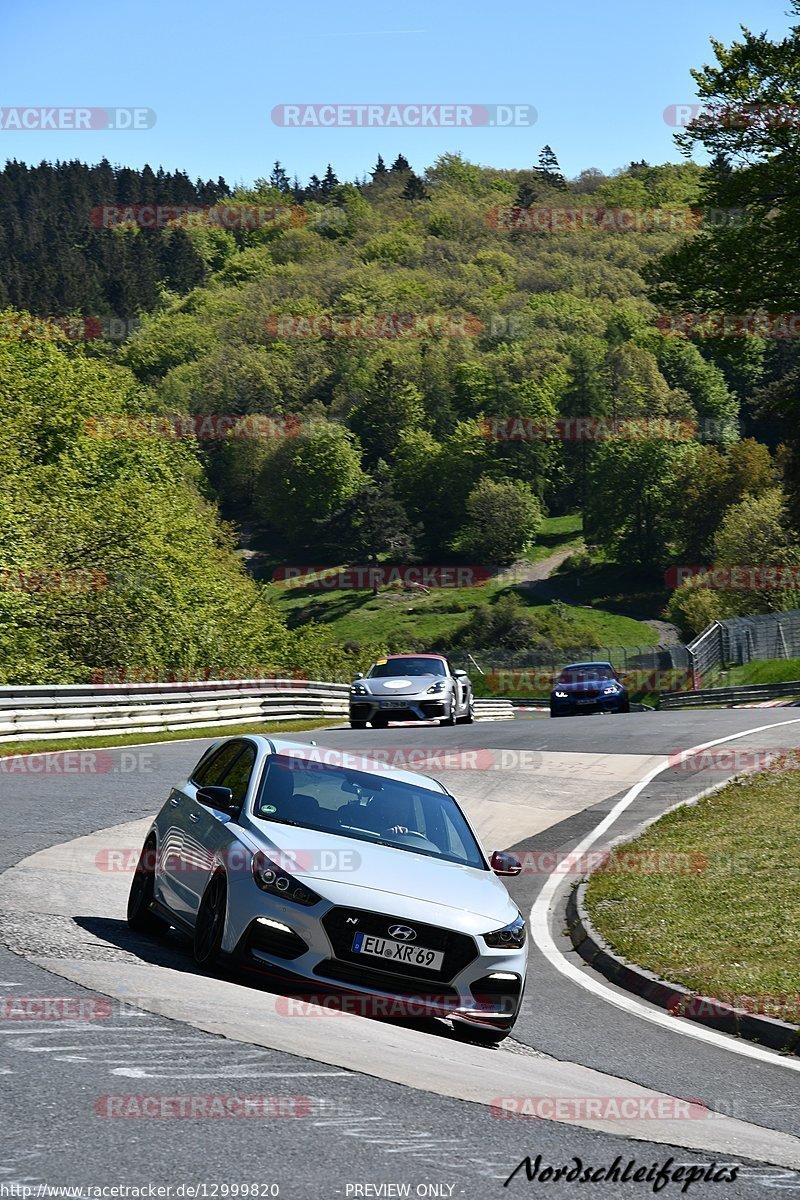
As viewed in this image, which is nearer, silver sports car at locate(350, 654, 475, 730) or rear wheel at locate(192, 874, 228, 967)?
rear wheel at locate(192, 874, 228, 967)

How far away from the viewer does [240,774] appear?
8.84 meters

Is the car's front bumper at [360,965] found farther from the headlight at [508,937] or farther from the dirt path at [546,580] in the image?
the dirt path at [546,580]

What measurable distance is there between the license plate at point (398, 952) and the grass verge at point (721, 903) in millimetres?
2534

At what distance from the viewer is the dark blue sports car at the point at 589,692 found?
3597 centimetres

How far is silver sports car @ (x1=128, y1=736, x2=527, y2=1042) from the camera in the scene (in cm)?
744

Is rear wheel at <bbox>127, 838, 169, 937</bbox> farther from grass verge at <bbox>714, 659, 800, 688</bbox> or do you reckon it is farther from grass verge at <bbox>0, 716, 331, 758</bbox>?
grass verge at <bbox>714, 659, 800, 688</bbox>

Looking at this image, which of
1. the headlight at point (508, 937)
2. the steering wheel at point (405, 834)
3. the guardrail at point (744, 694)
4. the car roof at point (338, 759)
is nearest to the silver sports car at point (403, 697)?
the guardrail at point (744, 694)

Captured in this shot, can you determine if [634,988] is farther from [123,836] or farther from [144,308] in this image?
[144,308]

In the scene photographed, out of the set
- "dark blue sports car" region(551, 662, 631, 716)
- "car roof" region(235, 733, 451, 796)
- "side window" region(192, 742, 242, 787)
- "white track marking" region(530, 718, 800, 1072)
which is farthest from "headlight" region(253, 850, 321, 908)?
"dark blue sports car" region(551, 662, 631, 716)

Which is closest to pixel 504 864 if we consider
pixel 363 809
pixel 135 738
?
pixel 363 809

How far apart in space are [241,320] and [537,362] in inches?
1748

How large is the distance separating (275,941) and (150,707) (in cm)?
2146

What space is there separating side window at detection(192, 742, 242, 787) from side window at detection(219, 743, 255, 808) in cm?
13

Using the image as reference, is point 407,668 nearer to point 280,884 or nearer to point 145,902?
point 145,902
